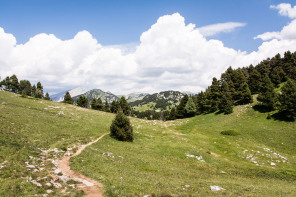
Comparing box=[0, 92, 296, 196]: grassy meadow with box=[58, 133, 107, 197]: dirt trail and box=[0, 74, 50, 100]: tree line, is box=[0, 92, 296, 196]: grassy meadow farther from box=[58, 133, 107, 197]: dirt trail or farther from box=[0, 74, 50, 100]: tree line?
box=[0, 74, 50, 100]: tree line

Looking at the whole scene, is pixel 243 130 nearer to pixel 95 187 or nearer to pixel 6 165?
pixel 95 187

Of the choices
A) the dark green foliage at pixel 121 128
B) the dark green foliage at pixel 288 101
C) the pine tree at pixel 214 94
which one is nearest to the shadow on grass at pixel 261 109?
the dark green foliage at pixel 288 101

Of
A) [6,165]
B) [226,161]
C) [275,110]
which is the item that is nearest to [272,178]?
[226,161]

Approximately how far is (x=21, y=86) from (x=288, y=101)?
162 metres

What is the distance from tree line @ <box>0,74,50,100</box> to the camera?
11894 cm

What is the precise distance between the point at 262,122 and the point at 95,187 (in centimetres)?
5749

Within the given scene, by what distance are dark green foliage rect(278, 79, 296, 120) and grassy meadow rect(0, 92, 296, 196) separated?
3.44 meters

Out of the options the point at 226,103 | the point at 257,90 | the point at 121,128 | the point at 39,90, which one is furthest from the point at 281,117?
the point at 39,90

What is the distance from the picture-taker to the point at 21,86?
126750mm

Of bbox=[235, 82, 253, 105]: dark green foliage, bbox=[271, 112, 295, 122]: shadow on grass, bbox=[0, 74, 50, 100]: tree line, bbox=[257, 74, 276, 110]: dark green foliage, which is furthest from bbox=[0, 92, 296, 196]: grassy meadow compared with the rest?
bbox=[0, 74, 50, 100]: tree line

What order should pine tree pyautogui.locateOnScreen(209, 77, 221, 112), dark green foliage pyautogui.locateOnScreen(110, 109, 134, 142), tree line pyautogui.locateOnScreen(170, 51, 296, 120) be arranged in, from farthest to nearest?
pine tree pyautogui.locateOnScreen(209, 77, 221, 112), tree line pyautogui.locateOnScreen(170, 51, 296, 120), dark green foliage pyautogui.locateOnScreen(110, 109, 134, 142)

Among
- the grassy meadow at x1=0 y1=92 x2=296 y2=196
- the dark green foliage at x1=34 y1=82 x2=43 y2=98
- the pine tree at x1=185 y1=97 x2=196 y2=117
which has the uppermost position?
the dark green foliage at x1=34 y1=82 x2=43 y2=98

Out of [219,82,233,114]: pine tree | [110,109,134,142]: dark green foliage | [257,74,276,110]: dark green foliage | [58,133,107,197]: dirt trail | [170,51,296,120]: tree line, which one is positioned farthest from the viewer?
[219,82,233,114]: pine tree

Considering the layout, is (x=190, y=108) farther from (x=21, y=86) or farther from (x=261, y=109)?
(x=21, y=86)
